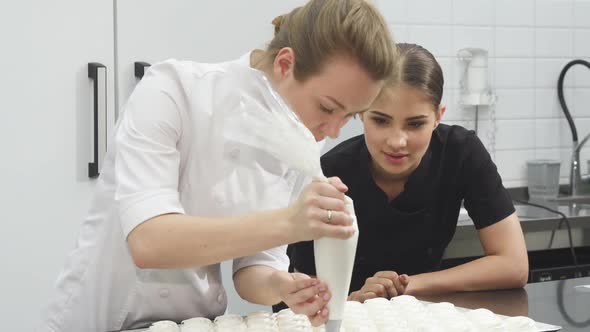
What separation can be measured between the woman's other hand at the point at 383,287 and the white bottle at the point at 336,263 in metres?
0.48

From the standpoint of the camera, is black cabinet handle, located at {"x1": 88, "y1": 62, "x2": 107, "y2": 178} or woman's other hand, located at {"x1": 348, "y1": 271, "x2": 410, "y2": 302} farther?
black cabinet handle, located at {"x1": 88, "y1": 62, "x2": 107, "y2": 178}

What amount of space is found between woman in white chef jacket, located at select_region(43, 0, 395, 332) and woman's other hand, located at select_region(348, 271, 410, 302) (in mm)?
253

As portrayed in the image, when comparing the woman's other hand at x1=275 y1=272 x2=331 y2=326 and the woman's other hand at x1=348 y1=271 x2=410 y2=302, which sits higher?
the woman's other hand at x1=275 y1=272 x2=331 y2=326

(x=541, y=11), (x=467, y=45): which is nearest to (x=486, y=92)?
(x=467, y=45)

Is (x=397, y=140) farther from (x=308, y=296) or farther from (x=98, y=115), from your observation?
(x=98, y=115)

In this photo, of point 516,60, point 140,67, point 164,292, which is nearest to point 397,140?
point 164,292

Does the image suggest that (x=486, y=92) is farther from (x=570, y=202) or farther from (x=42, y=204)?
(x=42, y=204)

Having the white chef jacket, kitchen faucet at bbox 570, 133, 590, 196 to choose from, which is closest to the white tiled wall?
kitchen faucet at bbox 570, 133, 590, 196

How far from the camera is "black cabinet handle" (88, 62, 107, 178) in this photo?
2420 millimetres

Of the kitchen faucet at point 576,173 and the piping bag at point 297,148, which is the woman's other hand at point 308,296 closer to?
the piping bag at point 297,148

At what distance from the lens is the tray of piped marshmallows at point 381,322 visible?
134cm

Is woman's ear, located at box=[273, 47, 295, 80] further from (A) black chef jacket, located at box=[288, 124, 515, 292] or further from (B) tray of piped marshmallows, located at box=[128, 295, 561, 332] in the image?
(A) black chef jacket, located at box=[288, 124, 515, 292]

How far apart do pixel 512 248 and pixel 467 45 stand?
1360 millimetres

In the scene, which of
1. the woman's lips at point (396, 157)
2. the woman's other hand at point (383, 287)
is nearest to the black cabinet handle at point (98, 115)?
the woman's lips at point (396, 157)
